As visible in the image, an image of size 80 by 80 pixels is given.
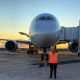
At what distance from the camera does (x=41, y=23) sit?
66.5 ft

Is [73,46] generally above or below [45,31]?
below

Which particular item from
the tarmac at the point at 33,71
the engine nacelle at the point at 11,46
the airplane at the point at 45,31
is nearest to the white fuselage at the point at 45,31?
the airplane at the point at 45,31

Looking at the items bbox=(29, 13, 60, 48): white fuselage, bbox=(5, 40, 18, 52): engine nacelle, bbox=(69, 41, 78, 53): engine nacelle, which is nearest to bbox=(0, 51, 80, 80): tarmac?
bbox=(29, 13, 60, 48): white fuselage

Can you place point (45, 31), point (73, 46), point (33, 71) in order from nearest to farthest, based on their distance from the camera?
point (33, 71) → point (45, 31) → point (73, 46)

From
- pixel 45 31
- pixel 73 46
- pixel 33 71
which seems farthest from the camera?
pixel 73 46

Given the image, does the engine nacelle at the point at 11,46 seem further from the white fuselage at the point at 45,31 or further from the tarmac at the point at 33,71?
the tarmac at the point at 33,71

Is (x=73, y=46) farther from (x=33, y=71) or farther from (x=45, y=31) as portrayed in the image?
(x=33, y=71)

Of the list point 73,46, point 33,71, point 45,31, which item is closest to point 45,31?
point 45,31

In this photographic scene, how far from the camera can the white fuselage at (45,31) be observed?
756 inches

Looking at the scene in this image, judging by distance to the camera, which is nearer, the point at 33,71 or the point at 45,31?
the point at 33,71

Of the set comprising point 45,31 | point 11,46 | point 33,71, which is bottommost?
point 33,71

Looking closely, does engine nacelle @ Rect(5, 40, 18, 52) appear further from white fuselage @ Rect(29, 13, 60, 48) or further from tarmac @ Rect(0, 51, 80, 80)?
tarmac @ Rect(0, 51, 80, 80)

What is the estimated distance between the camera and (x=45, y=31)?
62.5 feet

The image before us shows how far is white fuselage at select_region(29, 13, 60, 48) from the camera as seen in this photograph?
1920 centimetres
